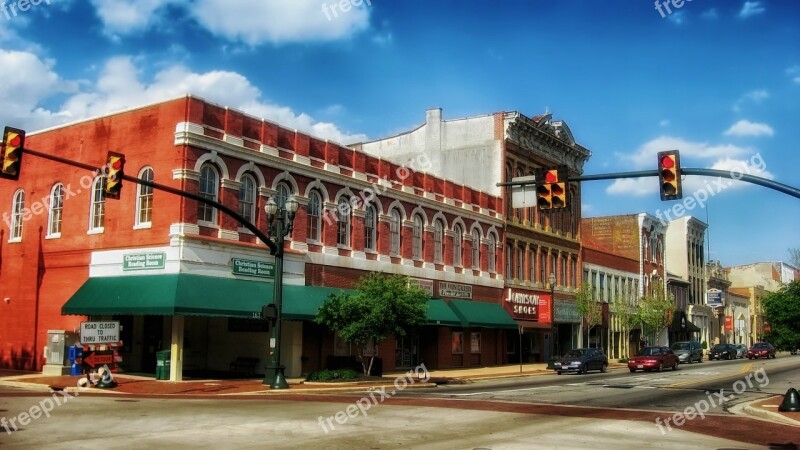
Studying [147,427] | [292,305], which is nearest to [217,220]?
[292,305]

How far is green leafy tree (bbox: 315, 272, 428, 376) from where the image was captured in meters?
28.2

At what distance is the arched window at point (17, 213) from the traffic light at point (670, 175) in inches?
1104

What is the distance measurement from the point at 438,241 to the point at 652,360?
13.0 meters

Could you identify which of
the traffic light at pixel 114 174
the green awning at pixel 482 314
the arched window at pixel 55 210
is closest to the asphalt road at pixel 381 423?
the traffic light at pixel 114 174

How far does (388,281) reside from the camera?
29281 mm

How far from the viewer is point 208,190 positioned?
1119 inches

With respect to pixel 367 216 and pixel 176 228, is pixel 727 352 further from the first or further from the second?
pixel 176 228

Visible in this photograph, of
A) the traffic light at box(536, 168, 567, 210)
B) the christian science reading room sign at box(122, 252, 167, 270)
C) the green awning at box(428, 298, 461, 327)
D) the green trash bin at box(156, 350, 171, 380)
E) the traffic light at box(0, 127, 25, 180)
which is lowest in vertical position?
the green trash bin at box(156, 350, 171, 380)

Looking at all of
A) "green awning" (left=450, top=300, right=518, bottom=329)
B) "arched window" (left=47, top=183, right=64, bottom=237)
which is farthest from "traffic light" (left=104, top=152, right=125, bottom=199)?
"green awning" (left=450, top=300, right=518, bottom=329)

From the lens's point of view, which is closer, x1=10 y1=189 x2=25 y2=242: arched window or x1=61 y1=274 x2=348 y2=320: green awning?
x1=61 y1=274 x2=348 y2=320: green awning

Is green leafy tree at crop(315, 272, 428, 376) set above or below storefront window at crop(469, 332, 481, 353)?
above

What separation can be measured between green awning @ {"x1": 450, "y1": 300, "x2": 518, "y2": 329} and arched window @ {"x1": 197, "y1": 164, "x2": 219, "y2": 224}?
1581 centimetres

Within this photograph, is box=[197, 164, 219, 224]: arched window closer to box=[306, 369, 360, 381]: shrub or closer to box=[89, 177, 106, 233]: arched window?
box=[89, 177, 106, 233]: arched window

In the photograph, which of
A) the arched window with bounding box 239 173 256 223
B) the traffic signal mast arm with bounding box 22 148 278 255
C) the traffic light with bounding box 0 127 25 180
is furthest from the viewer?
the arched window with bounding box 239 173 256 223
